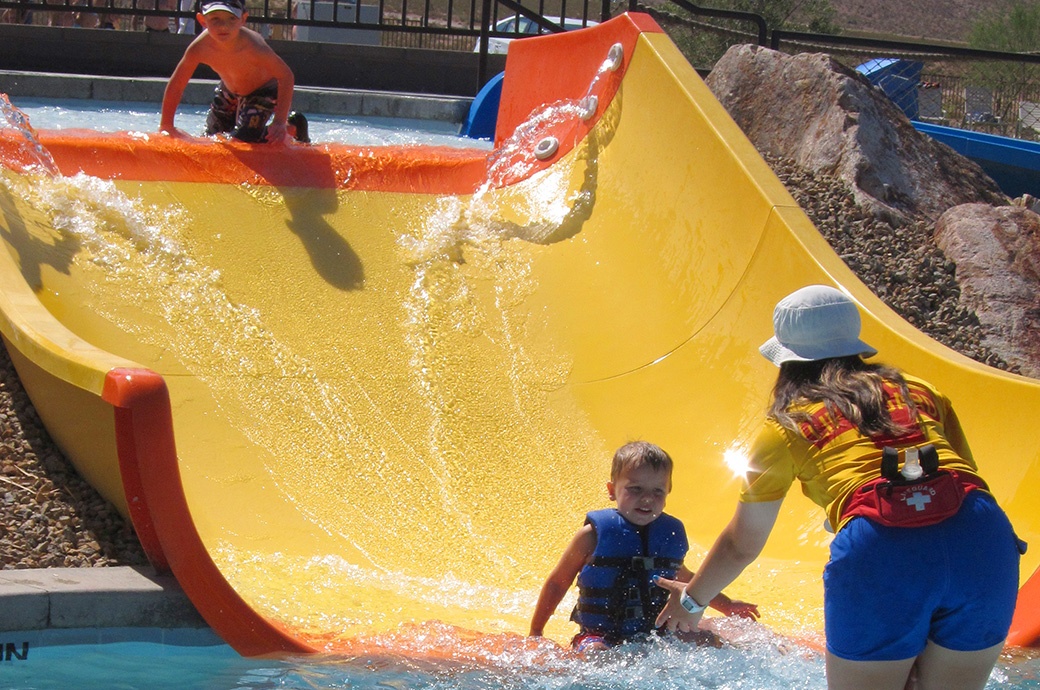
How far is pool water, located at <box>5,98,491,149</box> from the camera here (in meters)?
9.43

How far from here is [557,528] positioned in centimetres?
440

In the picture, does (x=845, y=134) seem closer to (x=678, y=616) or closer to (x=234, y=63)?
(x=234, y=63)

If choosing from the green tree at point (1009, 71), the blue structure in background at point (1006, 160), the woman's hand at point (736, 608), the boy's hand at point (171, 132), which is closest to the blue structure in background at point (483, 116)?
the boy's hand at point (171, 132)

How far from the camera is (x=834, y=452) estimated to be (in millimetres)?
2605

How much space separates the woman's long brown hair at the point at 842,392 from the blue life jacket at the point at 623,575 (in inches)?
30.3

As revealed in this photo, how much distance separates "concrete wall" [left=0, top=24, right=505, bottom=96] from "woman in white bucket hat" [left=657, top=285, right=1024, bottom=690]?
9993 mm

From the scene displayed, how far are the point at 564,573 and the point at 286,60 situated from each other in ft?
33.0

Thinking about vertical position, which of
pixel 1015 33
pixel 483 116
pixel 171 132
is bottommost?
pixel 171 132

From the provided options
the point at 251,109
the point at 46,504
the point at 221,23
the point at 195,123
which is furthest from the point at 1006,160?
the point at 46,504

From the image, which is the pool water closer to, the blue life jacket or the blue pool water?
the blue pool water

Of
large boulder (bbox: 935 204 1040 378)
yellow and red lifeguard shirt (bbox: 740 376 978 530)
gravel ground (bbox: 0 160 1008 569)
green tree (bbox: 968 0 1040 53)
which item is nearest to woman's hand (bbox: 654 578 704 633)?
yellow and red lifeguard shirt (bbox: 740 376 978 530)

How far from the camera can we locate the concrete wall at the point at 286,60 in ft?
38.8

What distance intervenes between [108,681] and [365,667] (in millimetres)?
690

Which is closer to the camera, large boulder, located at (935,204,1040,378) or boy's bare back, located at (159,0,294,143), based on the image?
large boulder, located at (935,204,1040,378)
